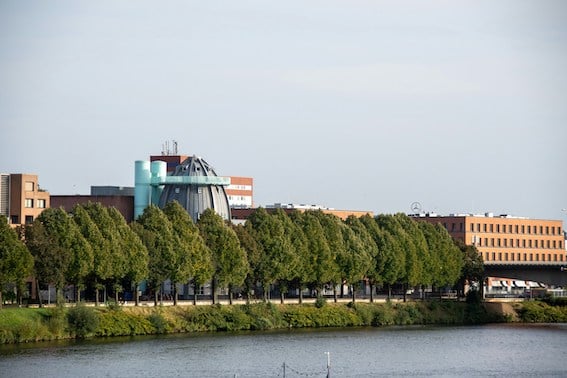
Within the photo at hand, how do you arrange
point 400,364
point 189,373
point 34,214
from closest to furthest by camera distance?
point 189,373
point 400,364
point 34,214

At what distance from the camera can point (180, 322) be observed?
151875mm

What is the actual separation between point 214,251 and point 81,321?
86.3ft

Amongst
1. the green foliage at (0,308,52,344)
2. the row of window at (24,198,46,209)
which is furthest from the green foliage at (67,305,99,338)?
the row of window at (24,198,46,209)

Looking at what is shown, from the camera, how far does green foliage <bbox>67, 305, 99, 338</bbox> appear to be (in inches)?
5433

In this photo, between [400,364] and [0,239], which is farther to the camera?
[0,239]

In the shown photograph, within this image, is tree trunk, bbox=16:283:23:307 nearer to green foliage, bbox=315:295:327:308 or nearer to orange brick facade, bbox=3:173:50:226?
orange brick facade, bbox=3:173:50:226

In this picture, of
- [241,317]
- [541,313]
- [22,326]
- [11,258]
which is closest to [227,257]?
[241,317]

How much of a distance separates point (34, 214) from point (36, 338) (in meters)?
40.3

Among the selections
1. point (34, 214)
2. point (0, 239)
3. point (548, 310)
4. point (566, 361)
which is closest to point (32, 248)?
point (0, 239)

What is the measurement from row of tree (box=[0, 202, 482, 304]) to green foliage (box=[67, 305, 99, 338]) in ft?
16.0

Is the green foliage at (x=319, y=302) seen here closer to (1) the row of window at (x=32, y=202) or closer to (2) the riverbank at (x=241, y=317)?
(2) the riverbank at (x=241, y=317)

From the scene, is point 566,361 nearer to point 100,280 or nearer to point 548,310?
point 100,280

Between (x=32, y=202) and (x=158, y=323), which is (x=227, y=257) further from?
(x=32, y=202)

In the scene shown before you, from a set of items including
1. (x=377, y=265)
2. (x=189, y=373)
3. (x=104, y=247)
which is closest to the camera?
(x=189, y=373)
